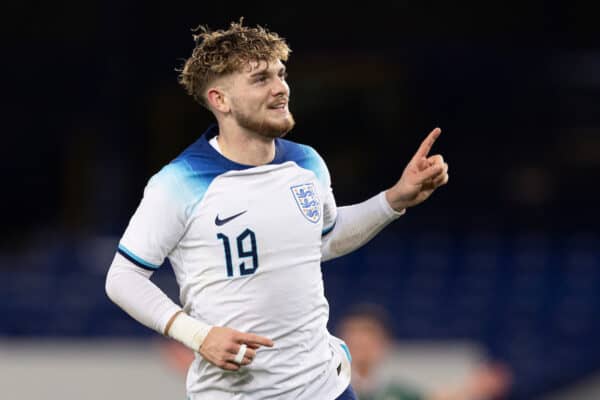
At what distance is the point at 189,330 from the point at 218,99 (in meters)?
0.71

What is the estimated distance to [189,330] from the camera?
3.54 m

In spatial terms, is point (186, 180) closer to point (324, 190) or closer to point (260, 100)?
point (260, 100)

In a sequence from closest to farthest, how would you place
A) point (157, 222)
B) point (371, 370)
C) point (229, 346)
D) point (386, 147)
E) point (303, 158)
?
1. point (229, 346)
2. point (157, 222)
3. point (303, 158)
4. point (371, 370)
5. point (386, 147)

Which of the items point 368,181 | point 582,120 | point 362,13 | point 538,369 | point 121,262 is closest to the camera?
point 121,262

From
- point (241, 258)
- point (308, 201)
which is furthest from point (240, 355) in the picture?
point (308, 201)

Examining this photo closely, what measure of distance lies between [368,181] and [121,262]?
789 centimetres

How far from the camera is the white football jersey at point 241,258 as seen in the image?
3658 mm

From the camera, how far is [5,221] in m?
12.2

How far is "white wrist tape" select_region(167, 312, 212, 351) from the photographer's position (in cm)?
351

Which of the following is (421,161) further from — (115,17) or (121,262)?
(115,17)

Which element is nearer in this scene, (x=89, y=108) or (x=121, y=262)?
(x=121, y=262)

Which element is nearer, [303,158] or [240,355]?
[240,355]

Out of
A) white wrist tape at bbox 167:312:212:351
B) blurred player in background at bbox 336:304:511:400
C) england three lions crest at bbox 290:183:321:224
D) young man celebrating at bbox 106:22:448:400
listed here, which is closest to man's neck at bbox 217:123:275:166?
young man celebrating at bbox 106:22:448:400

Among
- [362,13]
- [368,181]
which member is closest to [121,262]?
[362,13]
